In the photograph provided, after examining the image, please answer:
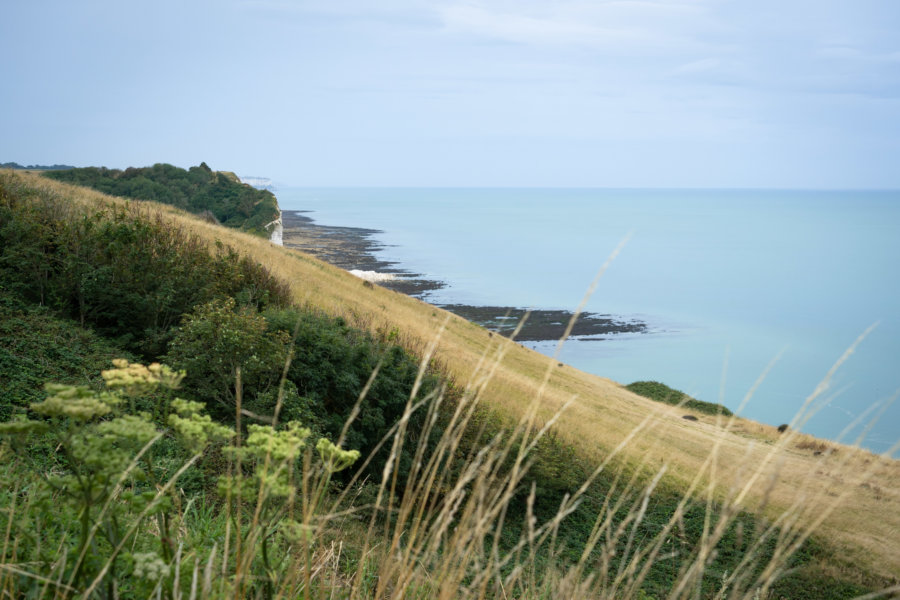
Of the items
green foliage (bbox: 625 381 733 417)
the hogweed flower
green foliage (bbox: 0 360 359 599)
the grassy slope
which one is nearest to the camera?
green foliage (bbox: 0 360 359 599)

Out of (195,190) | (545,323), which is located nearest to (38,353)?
(195,190)

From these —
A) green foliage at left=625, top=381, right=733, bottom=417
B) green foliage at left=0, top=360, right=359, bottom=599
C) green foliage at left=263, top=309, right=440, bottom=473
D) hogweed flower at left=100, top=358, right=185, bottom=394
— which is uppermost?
hogweed flower at left=100, top=358, right=185, bottom=394

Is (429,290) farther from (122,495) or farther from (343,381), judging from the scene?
(122,495)

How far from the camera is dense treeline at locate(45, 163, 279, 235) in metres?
46.8

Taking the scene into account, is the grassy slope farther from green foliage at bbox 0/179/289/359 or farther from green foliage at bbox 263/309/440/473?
green foliage at bbox 0/179/289/359

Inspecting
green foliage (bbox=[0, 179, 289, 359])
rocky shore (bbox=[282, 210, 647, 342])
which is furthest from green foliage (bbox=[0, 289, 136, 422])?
rocky shore (bbox=[282, 210, 647, 342])

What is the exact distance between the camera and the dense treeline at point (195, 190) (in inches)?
1843

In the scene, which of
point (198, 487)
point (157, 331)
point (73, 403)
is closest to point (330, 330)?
point (157, 331)

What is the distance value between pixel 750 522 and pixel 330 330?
358 inches

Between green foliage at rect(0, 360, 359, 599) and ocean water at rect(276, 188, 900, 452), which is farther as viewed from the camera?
ocean water at rect(276, 188, 900, 452)

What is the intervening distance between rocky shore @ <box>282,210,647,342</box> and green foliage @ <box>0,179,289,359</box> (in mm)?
18867

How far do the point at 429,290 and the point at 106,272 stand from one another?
67448 millimetres

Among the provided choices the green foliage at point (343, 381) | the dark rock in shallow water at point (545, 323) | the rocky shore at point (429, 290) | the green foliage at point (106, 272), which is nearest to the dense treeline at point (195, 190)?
the dark rock in shallow water at point (545, 323)

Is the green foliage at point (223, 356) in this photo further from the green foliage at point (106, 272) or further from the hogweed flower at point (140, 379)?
the hogweed flower at point (140, 379)
